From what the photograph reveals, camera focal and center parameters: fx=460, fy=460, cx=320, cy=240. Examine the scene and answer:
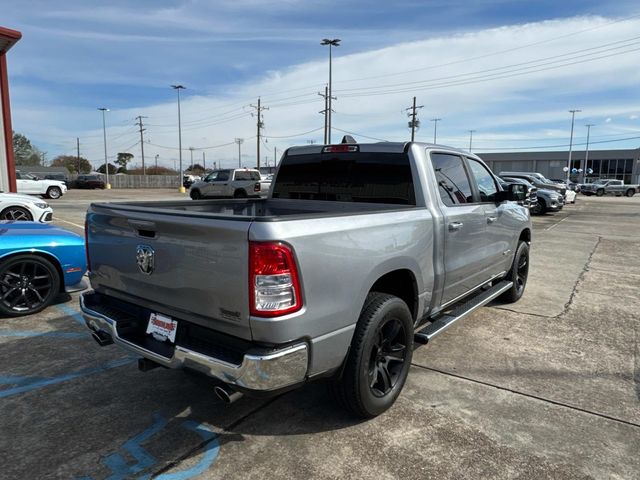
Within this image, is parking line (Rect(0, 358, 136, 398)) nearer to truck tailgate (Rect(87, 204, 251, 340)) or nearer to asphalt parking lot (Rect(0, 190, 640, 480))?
asphalt parking lot (Rect(0, 190, 640, 480))

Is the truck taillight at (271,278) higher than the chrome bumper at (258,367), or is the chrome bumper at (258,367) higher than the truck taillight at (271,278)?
the truck taillight at (271,278)

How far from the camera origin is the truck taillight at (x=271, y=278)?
2.26 metres

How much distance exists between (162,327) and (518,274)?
15.9 feet

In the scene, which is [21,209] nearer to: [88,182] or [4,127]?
[4,127]

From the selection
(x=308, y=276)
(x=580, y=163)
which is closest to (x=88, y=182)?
(x=308, y=276)

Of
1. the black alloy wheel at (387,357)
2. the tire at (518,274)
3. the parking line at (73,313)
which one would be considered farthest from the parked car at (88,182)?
the black alloy wheel at (387,357)

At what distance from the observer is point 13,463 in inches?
101

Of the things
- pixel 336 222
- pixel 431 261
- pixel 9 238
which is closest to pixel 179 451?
pixel 336 222

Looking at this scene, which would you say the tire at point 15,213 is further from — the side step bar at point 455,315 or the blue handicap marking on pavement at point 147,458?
the side step bar at point 455,315

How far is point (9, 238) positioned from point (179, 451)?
11.7 ft

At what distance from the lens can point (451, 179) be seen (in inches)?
166

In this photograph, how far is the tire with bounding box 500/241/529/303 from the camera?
575 centimetres

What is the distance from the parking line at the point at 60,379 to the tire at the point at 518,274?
14.5 ft

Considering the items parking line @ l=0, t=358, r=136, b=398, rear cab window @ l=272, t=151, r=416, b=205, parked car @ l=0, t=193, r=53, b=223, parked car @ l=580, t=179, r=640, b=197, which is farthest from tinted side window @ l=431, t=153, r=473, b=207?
parked car @ l=580, t=179, r=640, b=197
